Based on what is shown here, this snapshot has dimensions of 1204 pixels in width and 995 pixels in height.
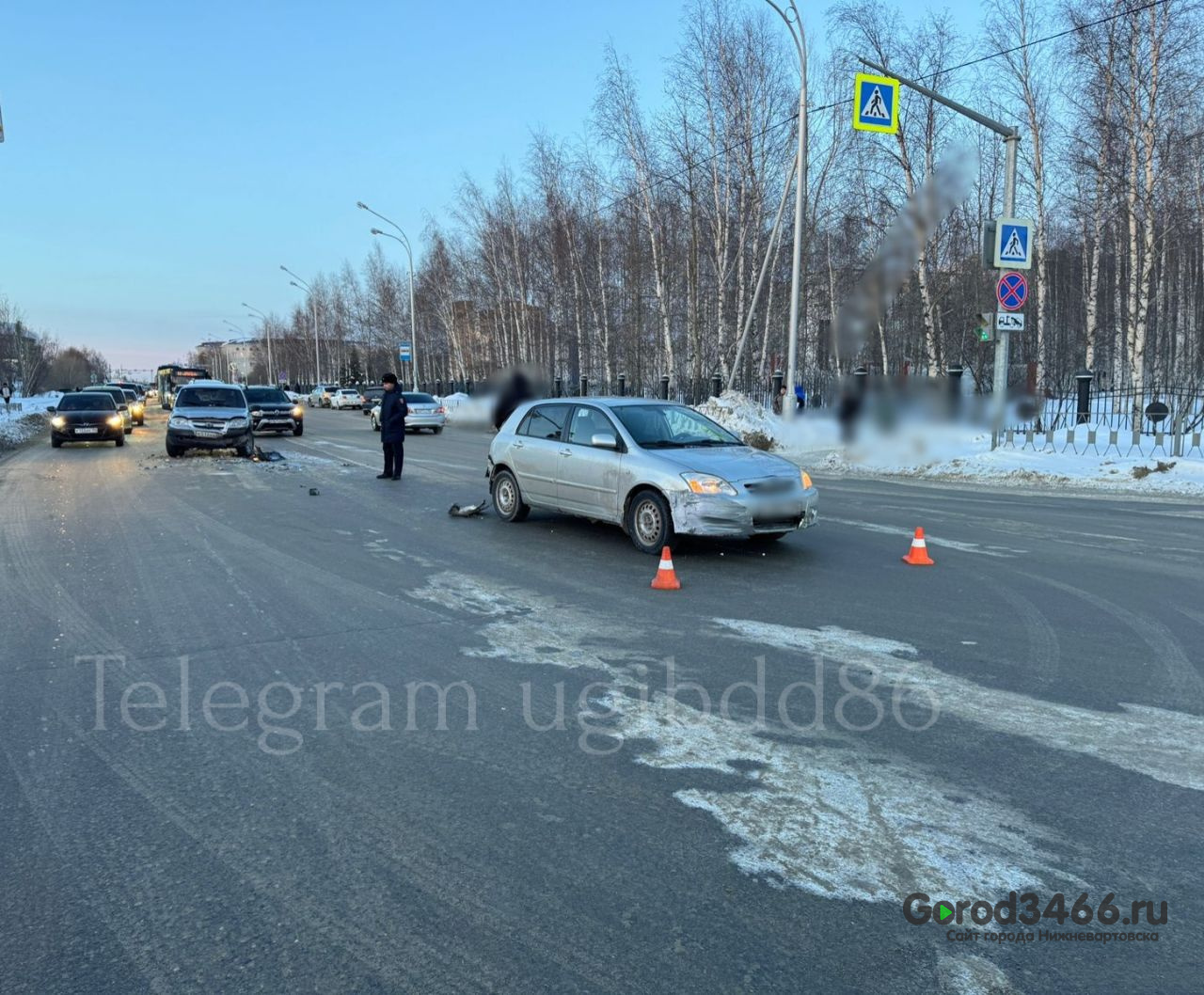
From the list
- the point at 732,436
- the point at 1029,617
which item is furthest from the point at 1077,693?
the point at 732,436

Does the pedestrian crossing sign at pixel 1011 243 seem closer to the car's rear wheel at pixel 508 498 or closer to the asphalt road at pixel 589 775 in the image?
the asphalt road at pixel 589 775

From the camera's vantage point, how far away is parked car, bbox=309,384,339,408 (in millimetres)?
67938

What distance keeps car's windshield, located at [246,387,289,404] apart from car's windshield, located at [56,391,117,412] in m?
4.36

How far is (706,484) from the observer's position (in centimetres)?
832

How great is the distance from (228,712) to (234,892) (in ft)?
5.90

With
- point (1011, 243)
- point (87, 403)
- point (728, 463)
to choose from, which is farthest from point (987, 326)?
point (87, 403)

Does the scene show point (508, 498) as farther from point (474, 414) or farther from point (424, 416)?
point (474, 414)

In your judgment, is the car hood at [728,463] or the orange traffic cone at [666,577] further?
the car hood at [728,463]

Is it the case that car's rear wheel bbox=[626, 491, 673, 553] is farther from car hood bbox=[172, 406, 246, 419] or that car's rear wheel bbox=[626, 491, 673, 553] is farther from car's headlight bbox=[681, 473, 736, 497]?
car hood bbox=[172, 406, 246, 419]

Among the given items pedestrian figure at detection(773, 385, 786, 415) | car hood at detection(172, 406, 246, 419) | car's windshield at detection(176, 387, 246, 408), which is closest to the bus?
car's windshield at detection(176, 387, 246, 408)

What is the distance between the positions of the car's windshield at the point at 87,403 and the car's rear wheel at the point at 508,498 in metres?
18.7

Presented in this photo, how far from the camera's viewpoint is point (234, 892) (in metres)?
3.00

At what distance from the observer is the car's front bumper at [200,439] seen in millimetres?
20000

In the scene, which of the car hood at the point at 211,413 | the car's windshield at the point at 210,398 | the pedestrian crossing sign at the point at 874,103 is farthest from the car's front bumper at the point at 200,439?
the pedestrian crossing sign at the point at 874,103
